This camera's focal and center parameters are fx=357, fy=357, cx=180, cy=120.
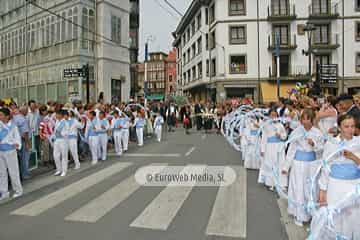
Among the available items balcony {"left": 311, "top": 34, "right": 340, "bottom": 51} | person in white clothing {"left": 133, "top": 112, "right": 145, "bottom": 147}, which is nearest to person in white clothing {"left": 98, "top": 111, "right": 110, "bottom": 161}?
person in white clothing {"left": 133, "top": 112, "right": 145, "bottom": 147}

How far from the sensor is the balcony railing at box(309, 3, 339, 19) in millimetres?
36000

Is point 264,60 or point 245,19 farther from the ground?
point 245,19

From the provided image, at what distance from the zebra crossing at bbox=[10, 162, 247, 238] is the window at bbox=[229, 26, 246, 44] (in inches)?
1181

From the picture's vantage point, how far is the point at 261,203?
6879 mm

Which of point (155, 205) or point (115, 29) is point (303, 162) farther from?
point (115, 29)

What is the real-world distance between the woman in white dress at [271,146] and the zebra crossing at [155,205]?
23.8 inches

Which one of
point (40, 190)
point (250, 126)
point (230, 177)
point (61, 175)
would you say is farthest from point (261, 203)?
point (61, 175)

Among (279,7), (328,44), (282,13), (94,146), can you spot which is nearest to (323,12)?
(328,44)

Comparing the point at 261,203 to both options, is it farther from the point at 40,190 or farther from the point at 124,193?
the point at 40,190

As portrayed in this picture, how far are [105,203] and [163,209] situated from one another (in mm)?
1241

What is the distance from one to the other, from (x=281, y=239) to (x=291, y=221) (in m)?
0.84

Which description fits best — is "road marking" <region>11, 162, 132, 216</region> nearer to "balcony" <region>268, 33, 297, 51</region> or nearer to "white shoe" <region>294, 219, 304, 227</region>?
"white shoe" <region>294, 219, 304, 227</region>

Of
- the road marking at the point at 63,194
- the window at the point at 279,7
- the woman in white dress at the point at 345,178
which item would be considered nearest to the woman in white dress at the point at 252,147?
the road marking at the point at 63,194

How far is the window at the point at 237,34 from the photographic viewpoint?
37303mm
